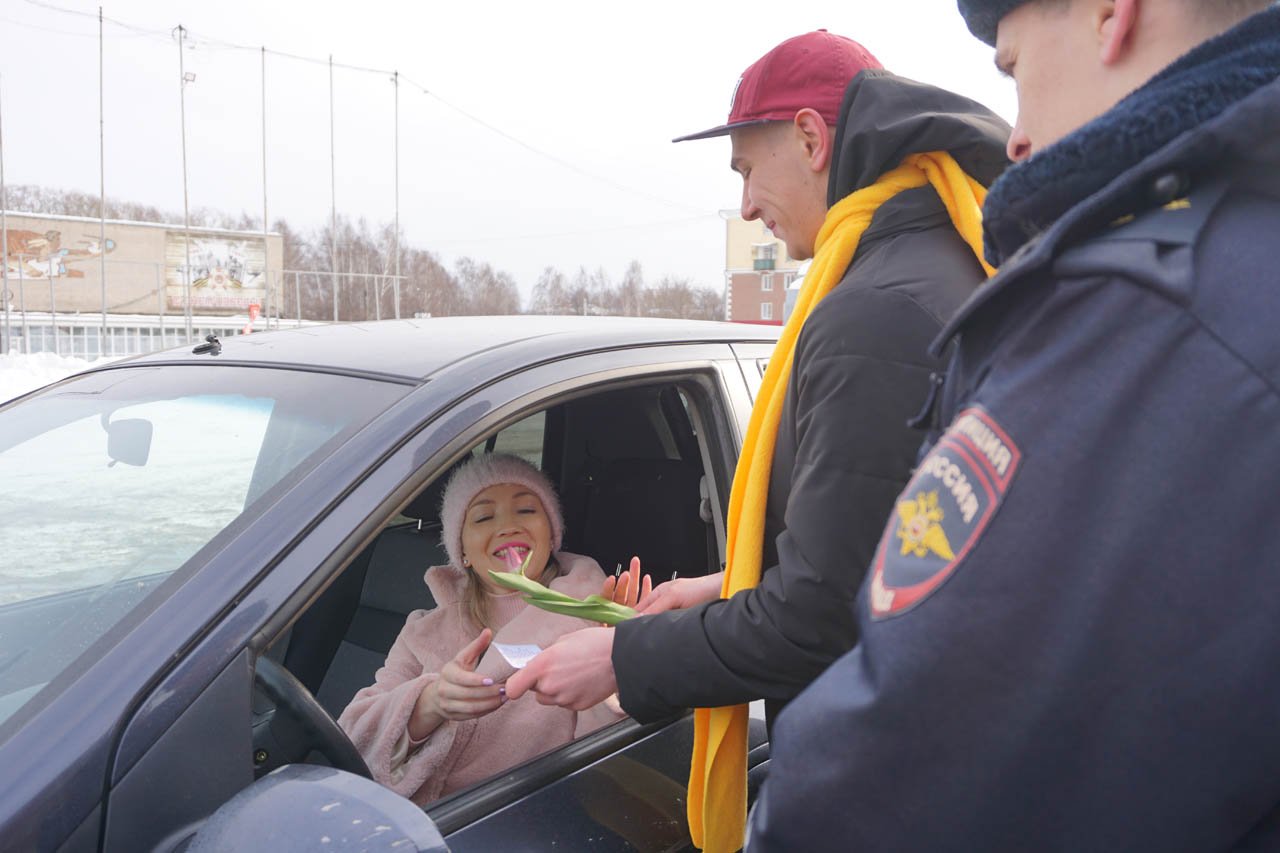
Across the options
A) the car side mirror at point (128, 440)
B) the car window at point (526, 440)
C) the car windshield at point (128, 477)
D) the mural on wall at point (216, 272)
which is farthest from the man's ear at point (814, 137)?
the mural on wall at point (216, 272)

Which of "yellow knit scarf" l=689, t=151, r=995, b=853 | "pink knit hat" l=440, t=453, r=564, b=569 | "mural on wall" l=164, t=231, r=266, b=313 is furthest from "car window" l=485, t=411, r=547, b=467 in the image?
"mural on wall" l=164, t=231, r=266, b=313

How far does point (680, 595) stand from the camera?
1.96 m

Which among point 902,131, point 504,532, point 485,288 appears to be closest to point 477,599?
point 504,532

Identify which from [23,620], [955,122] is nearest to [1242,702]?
[955,122]

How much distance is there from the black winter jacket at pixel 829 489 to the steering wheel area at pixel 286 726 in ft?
1.55

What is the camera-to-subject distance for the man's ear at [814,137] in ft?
5.95

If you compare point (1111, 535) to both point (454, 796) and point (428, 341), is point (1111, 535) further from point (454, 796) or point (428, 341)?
point (428, 341)

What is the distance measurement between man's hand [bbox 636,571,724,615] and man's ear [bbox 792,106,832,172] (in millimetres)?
852

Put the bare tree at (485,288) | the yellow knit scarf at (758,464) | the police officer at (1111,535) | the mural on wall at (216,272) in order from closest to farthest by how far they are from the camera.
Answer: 1. the police officer at (1111,535)
2. the yellow knit scarf at (758,464)
3. the mural on wall at (216,272)
4. the bare tree at (485,288)

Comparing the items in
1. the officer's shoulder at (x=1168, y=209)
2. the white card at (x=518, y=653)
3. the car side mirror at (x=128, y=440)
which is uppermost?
the officer's shoulder at (x=1168, y=209)

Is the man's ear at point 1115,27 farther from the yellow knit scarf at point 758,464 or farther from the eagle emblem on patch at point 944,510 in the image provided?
the yellow knit scarf at point 758,464

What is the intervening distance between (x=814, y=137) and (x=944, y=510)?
48.4 inches

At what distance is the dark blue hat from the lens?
98cm

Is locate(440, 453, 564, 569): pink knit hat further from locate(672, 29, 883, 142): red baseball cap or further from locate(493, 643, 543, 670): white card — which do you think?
locate(672, 29, 883, 142): red baseball cap
